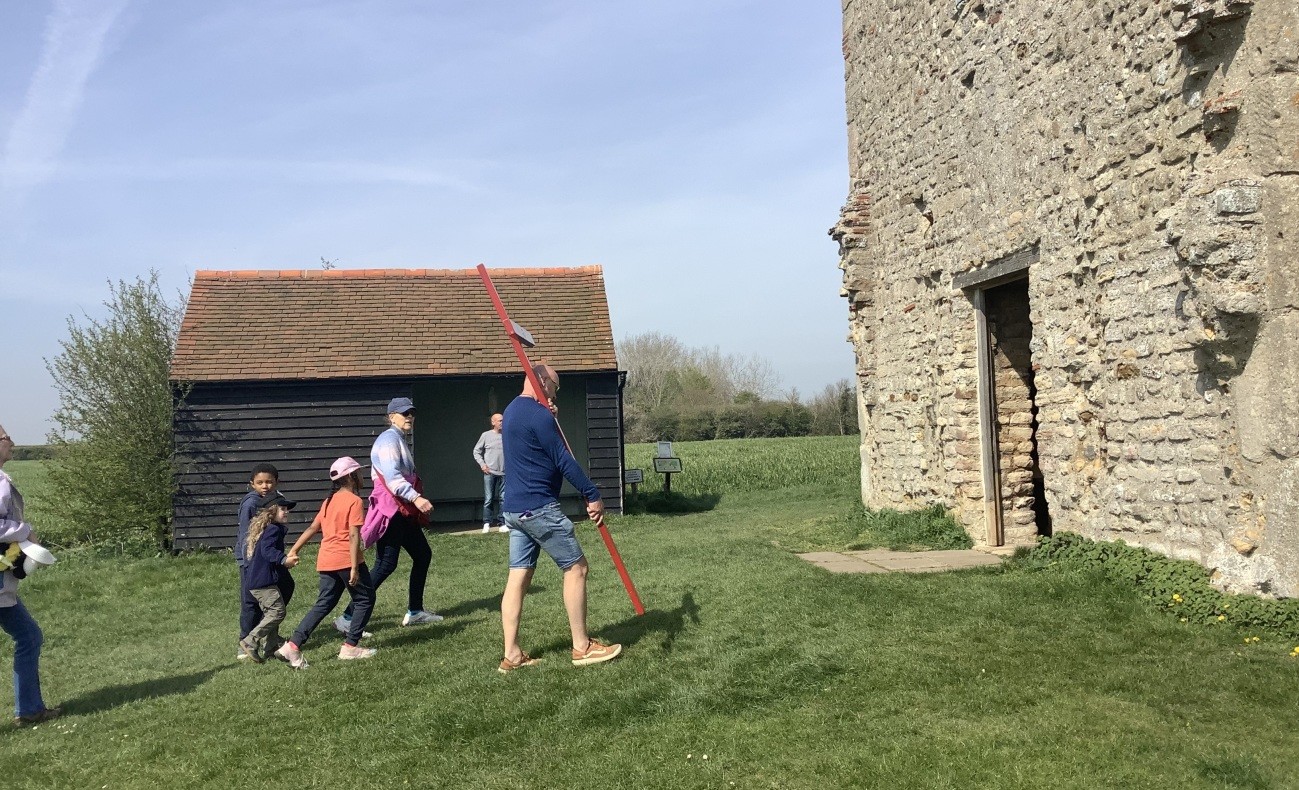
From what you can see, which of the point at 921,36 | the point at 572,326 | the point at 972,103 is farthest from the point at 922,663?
the point at 572,326

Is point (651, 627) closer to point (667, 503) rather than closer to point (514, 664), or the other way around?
point (514, 664)

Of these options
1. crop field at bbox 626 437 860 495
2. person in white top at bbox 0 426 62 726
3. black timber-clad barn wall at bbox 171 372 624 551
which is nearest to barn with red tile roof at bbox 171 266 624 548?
black timber-clad barn wall at bbox 171 372 624 551

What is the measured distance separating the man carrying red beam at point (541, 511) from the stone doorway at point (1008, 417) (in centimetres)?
525

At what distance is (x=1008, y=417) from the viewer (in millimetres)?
9820

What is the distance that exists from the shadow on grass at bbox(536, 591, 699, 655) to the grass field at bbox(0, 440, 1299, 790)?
0.11ft

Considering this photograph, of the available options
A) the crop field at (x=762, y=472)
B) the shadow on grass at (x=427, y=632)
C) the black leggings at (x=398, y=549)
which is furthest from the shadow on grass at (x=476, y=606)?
the crop field at (x=762, y=472)

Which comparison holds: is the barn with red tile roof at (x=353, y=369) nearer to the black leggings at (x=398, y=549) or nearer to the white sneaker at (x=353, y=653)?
the black leggings at (x=398, y=549)

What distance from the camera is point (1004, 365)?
9789mm

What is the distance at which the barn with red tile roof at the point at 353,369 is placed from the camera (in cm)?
1495

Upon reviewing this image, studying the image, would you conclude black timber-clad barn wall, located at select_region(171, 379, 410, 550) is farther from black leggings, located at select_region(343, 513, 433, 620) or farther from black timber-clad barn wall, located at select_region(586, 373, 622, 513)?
black leggings, located at select_region(343, 513, 433, 620)

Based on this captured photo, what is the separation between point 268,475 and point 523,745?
350 cm

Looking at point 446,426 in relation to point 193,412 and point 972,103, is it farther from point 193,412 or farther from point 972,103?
point 972,103

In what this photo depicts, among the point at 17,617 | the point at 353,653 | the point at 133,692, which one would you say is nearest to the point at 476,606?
the point at 353,653

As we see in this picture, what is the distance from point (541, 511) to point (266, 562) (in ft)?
7.79
